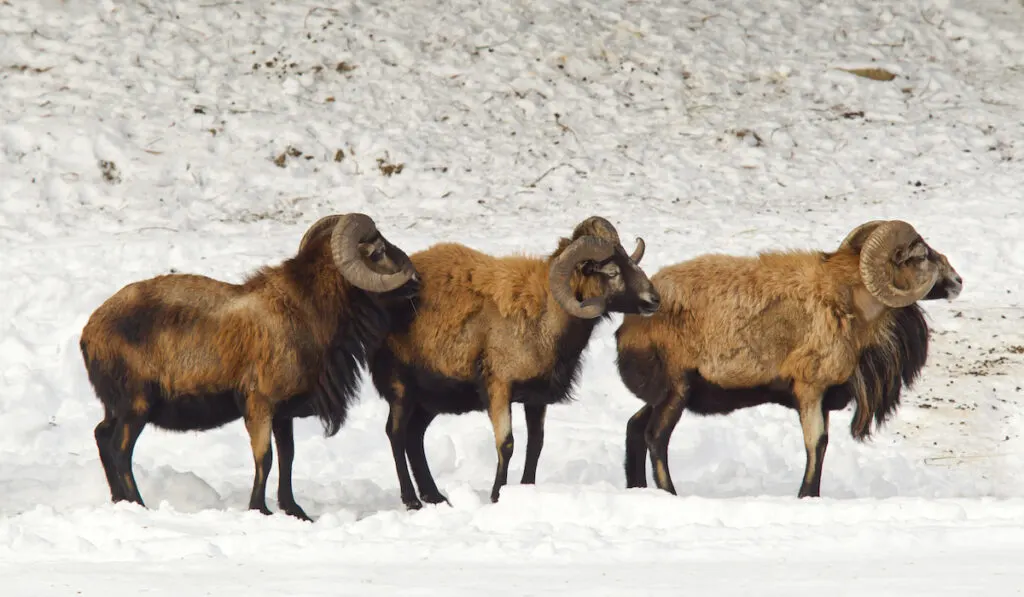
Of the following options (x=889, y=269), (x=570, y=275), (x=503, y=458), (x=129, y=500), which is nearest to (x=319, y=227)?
(x=570, y=275)

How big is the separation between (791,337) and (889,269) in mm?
936

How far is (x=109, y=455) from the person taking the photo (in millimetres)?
10852

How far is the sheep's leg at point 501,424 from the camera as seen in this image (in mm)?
11305

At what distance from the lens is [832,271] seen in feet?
37.9

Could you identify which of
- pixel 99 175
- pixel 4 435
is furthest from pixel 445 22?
pixel 4 435

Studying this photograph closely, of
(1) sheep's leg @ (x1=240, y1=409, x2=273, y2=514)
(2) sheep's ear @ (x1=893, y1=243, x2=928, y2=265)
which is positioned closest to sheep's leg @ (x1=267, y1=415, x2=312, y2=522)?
(1) sheep's leg @ (x1=240, y1=409, x2=273, y2=514)

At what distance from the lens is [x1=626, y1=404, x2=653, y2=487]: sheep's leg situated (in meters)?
11.9

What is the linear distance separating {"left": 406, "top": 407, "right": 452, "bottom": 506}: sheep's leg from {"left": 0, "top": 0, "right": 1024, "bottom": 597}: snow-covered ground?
1.27ft

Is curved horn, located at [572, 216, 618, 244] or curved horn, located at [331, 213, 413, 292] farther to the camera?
curved horn, located at [572, 216, 618, 244]

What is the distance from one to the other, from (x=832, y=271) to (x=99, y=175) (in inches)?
422

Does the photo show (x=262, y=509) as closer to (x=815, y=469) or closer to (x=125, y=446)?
(x=125, y=446)

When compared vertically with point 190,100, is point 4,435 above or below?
below

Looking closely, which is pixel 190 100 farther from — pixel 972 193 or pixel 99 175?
pixel 972 193

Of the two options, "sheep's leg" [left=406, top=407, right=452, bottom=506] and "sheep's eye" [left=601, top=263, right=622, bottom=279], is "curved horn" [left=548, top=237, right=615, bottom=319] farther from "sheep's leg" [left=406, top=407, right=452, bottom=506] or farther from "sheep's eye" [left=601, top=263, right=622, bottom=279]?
"sheep's leg" [left=406, top=407, right=452, bottom=506]
